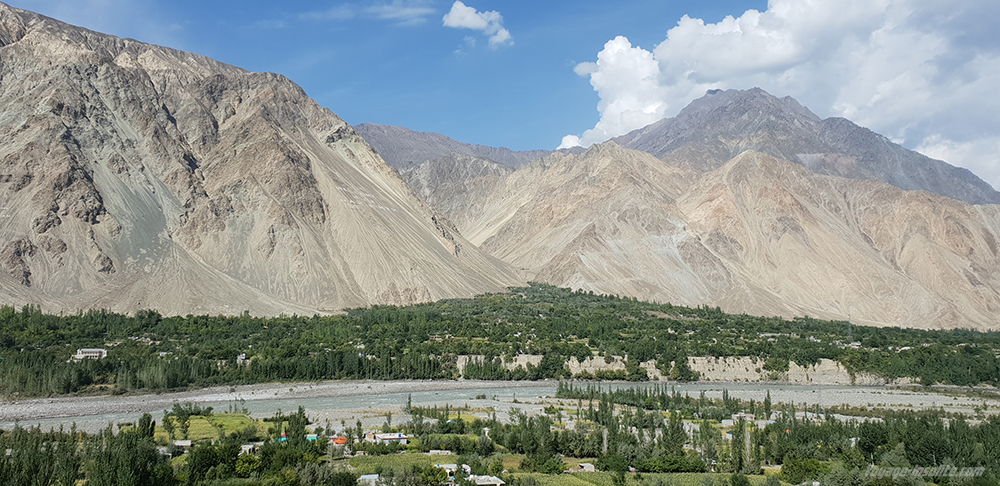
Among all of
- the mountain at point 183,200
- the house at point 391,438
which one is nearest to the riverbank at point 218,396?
the house at point 391,438

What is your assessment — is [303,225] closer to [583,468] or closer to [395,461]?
[395,461]

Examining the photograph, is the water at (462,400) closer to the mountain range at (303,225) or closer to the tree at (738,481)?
the tree at (738,481)

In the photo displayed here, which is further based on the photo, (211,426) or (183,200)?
(183,200)

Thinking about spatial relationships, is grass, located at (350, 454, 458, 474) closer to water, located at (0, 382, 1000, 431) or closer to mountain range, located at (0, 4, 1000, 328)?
water, located at (0, 382, 1000, 431)

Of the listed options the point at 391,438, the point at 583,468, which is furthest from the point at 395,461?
the point at 583,468

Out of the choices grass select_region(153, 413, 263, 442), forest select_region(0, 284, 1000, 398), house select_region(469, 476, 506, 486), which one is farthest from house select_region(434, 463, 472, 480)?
forest select_region(0, 284, 1000, 398)

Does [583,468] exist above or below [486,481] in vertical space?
below

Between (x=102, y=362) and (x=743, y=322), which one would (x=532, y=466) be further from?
(x=743, y=322)

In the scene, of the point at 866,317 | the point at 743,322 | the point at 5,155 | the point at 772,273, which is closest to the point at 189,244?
the point at 5,155
